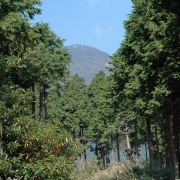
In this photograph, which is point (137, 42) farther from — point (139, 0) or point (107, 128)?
point (107, 128)

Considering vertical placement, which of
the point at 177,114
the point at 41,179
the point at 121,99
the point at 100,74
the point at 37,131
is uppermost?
the point at 100,74

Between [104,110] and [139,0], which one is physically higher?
[139,0]

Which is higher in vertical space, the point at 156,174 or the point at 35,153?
the point at 35,153

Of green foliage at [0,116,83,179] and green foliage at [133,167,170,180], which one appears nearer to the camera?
green foliage at [0,116,83,179]

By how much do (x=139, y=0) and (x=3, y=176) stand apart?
48.4ft

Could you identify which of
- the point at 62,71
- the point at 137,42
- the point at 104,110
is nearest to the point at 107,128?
the point at 104,110

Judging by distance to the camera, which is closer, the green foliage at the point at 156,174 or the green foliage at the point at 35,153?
the green foliage at the point at 35,153

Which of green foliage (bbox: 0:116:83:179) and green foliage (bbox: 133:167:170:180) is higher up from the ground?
green foliage (bbox: 0:116:83:179)

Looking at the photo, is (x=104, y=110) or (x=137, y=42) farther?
(x=104, y=110)

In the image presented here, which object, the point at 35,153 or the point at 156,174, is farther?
the point at 156,174

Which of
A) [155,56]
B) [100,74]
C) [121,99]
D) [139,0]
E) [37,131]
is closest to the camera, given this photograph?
[37,131]

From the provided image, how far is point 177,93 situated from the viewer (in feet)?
58.0

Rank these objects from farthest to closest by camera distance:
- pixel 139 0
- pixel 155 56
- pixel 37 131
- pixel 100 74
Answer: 1. pixel 100 74
2. pixel 139 0
3. pixel 155 56
4. pixel 37 131

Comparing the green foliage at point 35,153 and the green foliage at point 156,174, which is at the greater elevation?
the green foliage at point 35,153
